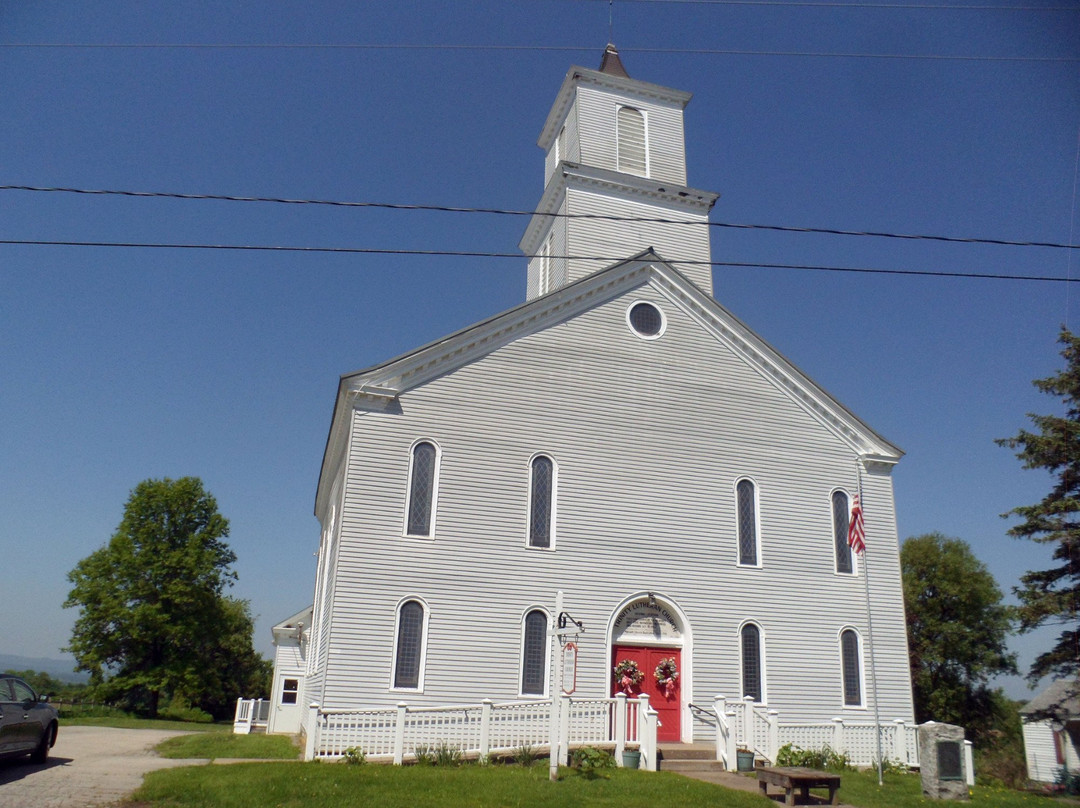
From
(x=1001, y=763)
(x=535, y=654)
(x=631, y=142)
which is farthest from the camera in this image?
(x=1001, y=763)

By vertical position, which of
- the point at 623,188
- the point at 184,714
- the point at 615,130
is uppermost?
the point at 615,130

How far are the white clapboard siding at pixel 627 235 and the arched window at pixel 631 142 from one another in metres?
1.46

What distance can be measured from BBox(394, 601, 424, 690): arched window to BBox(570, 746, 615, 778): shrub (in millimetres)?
3571

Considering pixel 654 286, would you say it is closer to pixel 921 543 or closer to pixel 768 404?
pixel 768 404

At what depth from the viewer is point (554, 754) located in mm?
14625

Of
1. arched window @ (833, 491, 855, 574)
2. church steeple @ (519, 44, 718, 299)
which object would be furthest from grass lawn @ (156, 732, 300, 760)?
church steeple @ (519, 44, 718, 299)

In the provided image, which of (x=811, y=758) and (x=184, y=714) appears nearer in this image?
(x=811, y=758)

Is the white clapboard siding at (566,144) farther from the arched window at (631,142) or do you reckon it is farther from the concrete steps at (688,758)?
the concrete steps at (688,758)

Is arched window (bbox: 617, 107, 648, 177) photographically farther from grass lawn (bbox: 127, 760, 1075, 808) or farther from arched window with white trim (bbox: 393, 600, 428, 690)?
grass lawn (bbox: 127, 760, 1075, 808)

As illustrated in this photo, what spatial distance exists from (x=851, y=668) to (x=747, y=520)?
4.36 m

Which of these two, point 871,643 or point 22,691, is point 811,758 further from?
point 22,691

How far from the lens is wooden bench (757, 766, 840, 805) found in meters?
13.2

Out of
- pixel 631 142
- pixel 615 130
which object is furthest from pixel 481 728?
pixel 615 130

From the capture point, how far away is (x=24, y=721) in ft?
47.4
